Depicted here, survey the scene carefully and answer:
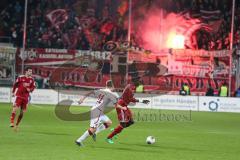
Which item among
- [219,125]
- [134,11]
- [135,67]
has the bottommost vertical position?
[219,125]

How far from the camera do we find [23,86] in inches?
868

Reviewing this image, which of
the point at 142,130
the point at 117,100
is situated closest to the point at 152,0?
the point at 142,130

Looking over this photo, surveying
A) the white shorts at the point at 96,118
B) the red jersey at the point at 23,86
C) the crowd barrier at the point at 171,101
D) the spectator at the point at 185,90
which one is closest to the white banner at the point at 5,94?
the crowd barrier at the point at 171,101

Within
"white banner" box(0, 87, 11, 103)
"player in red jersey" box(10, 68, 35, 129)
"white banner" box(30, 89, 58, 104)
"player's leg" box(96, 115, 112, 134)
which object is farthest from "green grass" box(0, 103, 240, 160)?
"white banner" box(0, 87, 11, 103)

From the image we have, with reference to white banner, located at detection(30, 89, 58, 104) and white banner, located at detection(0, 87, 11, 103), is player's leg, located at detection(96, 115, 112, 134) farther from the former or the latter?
white banner, located at detection(0, 87, 11, 103)

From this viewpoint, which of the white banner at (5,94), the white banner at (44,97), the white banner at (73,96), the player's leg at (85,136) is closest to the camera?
the player's leg at (85,136)

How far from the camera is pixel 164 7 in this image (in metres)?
46.8

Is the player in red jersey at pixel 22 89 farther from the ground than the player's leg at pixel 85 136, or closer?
farther from the ground

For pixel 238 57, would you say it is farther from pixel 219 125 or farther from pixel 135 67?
pixel 219 125

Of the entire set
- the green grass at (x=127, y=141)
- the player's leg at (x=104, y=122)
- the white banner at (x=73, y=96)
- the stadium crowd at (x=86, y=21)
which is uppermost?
the stadium crowd at (x=86, y=21)

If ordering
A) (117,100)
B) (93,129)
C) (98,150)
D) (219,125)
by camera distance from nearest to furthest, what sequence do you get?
(98,150), (93,129), (117,100), (219,125)

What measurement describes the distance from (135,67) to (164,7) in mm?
9081

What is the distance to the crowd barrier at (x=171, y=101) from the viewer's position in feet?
123

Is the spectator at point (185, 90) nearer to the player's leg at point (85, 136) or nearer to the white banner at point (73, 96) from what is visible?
the white banner at point (73, 96)
